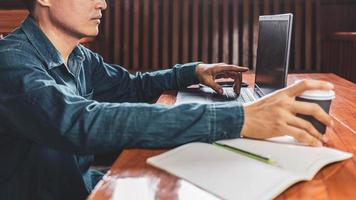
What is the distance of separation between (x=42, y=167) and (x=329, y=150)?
2.11 ft

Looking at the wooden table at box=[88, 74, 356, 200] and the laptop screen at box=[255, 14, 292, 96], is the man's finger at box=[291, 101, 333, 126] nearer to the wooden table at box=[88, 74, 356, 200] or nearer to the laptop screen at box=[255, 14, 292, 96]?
the wooden table at box=[88, 74, 356, 200]

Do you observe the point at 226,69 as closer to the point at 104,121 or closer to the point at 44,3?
the point at 44,3

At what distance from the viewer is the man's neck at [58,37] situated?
133 centimetres

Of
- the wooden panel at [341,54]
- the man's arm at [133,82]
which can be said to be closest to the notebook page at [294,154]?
the man's arm at [133,82]

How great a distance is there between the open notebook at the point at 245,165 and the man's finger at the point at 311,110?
6 centimetres

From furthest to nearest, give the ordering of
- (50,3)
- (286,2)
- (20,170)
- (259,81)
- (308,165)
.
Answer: (286,2) → (259,81) → (50,3) → (20,170) → (308,165)

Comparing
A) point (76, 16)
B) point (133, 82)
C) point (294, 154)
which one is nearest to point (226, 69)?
point (133, 82)

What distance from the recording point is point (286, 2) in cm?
359

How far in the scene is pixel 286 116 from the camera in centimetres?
95

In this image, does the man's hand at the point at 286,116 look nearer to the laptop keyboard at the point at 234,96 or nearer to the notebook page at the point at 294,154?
the notebook page at the point at 294,154

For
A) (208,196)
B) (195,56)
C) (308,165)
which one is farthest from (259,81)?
(195,56)

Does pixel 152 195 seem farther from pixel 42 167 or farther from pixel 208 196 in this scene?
pixel 42 167

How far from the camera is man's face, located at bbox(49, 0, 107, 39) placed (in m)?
1.32

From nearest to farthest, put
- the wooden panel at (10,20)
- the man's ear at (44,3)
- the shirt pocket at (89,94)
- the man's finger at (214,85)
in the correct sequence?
the man's ear at (44,3) < the shirt pocket at (89,94) < the man's finger at (214,85) < the wooden panel at (10,20)
